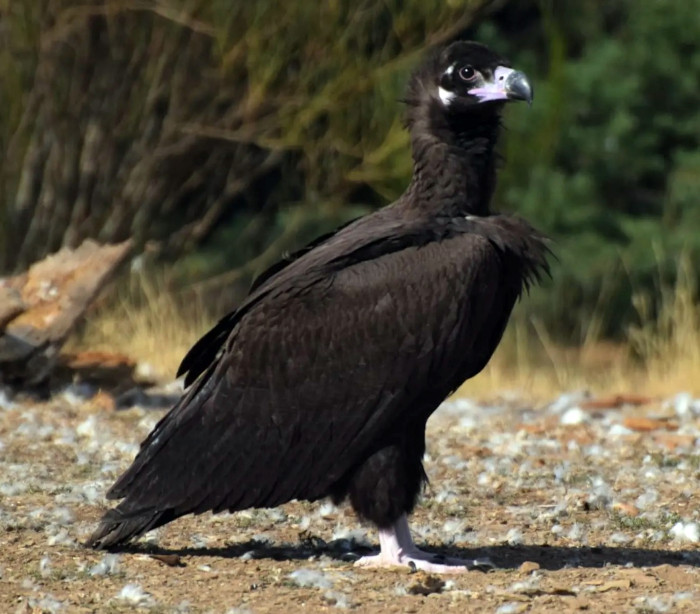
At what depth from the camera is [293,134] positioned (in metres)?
14.1

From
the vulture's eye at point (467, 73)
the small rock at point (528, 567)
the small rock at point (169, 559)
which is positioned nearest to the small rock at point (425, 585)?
the small rock at point (528, 567)

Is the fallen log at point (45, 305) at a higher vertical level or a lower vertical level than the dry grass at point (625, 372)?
higher

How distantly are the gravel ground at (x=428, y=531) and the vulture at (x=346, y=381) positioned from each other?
263 millimetres

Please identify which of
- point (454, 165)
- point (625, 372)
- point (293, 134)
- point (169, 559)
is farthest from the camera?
point (625, 372)

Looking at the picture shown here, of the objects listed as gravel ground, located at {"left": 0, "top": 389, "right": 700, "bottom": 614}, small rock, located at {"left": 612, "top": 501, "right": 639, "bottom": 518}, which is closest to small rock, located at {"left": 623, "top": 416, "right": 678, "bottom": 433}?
gravel ground, located at {"left": 0, "top": 389, "right": 700, "bottom": 614}

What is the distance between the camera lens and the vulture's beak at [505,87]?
611 centimetres

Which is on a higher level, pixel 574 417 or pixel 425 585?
pixel 425 585

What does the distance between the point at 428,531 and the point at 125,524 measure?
1.45 meters

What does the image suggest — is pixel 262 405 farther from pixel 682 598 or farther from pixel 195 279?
pixel 195 279

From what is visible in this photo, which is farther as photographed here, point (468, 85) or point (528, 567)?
point (468, 85)

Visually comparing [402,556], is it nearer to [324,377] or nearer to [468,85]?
[324,377]

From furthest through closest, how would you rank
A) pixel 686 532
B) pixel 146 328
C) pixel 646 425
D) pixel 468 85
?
pixel 146 328 → pixel 646 425 → pixel 686 532 → pixel 468 85

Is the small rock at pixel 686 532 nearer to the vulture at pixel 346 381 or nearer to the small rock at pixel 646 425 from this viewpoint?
the vulture at pixel 346 381

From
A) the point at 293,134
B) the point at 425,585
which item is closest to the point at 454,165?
the point at 425,585
